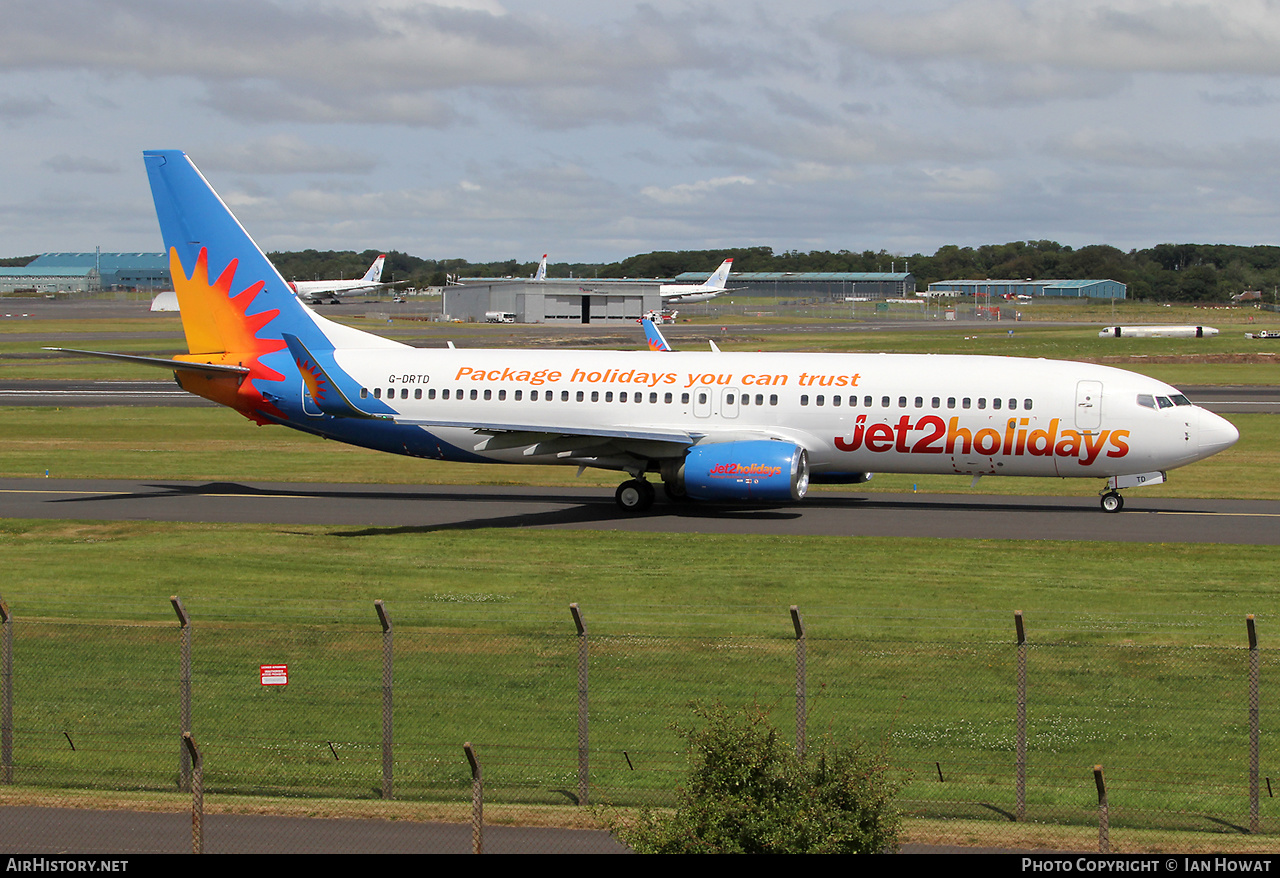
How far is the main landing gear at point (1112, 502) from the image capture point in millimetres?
32844

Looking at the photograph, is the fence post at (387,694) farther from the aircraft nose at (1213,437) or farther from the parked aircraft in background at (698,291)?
the parked aircraft in background at (698,291)

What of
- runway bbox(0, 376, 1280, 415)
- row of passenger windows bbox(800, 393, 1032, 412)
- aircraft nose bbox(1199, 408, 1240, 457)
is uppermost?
row of passenger windows bbox(800, 393, 1032, 412)

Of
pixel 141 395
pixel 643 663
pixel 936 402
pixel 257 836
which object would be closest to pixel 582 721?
pixel 257 836

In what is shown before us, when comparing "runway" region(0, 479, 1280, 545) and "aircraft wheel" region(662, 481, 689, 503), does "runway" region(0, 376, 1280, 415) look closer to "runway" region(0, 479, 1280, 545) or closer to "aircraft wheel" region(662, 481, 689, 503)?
"runway" region(0, 479, 1280, 545)

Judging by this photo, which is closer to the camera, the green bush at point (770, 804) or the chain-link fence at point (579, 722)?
the green bush at point (770, 804)

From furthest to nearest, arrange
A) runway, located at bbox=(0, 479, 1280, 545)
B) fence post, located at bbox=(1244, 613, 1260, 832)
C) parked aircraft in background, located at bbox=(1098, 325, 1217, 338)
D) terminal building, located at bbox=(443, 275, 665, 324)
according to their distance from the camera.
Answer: terminal building, located at bbox=(443, 275, 665, 324), parked aircraft in background, located at bbox=(1098, 325, 1217, 338), runway, located at bbox=(0, 479, 1280, 545), fence post, located at bbox=(1244, 613, 1260, 832)

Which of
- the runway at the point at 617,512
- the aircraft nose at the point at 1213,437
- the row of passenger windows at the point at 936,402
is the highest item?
the row of passenger windows at the point at 936,402

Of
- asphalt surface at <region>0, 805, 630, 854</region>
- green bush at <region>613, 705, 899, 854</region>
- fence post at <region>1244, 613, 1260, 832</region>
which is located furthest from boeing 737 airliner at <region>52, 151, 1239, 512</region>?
green bush at <region>613, 705, 899, 854</region>

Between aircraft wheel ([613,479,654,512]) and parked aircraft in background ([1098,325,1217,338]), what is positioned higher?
parked aircraft in background ([1098,325,1217,338])

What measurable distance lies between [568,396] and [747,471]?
6.14 metres

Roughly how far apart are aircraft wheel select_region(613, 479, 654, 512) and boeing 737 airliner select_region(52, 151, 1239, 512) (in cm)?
6

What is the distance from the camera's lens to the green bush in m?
9.34

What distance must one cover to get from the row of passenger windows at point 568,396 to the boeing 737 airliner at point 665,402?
4 cm

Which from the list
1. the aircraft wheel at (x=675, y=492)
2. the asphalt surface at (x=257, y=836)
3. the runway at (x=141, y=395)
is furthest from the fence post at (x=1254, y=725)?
the runway at (x=141, y=395)
